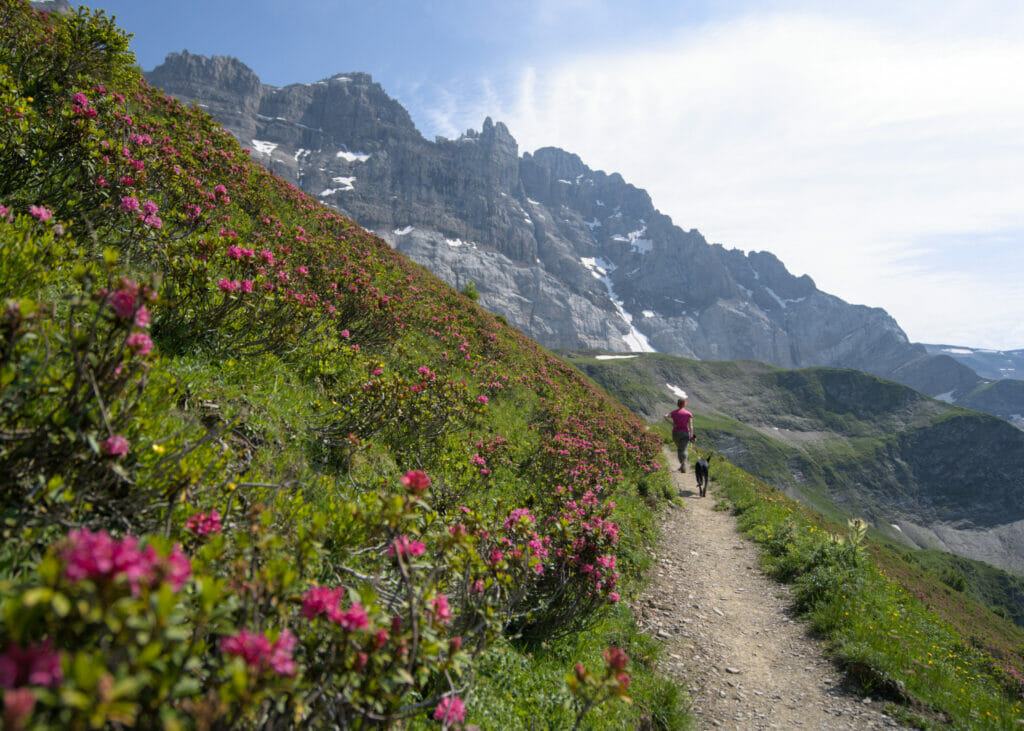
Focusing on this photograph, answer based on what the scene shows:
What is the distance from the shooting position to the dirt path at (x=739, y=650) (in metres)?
6.05

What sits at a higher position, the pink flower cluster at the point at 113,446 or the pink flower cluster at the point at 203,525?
the pink flower cluster at the point at 113,446

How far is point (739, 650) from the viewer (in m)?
7.35

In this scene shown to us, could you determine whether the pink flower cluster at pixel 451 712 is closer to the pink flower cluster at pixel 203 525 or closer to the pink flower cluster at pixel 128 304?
the pink flower cluster at pixel 203 525

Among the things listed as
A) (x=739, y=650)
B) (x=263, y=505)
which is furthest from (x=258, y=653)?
(x=739, y=650)

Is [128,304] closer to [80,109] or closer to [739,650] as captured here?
[80,109]

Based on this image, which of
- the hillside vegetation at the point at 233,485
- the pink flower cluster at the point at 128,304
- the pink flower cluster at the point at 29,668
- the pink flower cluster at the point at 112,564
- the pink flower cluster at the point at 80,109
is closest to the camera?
the pink flower cluster at the point at 29,668

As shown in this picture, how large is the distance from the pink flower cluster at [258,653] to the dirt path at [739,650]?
6.02m

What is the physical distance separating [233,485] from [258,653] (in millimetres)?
1657

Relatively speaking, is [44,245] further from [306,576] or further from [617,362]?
[617,362]

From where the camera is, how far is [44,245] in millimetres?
3707

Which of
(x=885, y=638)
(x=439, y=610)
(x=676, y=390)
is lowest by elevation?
(x=676, y=390)

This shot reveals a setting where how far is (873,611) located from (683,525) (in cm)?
495

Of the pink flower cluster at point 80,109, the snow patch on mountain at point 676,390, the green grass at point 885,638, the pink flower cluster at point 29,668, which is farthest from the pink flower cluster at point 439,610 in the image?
the snow patch on mountain at point 676,390

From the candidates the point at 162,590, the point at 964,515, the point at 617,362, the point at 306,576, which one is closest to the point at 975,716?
the point at 306,576
